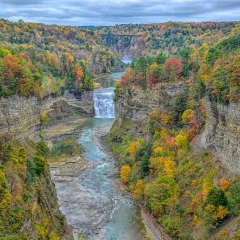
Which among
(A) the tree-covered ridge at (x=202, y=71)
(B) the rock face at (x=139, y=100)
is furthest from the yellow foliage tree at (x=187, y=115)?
(B) the rock face at (x=139, y=100)

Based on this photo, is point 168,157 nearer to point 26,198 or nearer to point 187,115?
point 187,115

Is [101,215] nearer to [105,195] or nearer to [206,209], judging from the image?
[105,195]

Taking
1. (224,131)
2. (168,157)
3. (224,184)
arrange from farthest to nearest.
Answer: (168,157), (224,131), (224,184)

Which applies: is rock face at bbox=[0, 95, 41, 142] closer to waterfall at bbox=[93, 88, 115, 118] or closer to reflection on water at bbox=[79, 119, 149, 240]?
reflection on water at bbox=[79, 119, 149, 240]

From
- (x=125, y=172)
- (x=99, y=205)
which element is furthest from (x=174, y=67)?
(x=99, y=205)

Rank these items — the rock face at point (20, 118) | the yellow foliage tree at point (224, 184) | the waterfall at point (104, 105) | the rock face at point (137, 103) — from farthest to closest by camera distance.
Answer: the waterfall at point (104, 105)
the rock face at point (137, 103)
the yellow foliage tree at point (224, 184)
the rock face at point (20, 118)

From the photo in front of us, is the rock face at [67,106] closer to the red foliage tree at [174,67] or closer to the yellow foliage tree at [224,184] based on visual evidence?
the red foliage tree at [174,67]

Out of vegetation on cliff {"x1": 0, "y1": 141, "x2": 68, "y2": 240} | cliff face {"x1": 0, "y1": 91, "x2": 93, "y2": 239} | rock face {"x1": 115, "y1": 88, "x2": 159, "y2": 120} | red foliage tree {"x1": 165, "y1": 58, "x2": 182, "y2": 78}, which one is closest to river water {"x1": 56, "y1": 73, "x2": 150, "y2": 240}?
cliff face {"x1": 0, "y1": 91, "x2": 93, "y2": 239}

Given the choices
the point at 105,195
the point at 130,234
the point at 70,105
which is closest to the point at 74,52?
the point at 70,105
